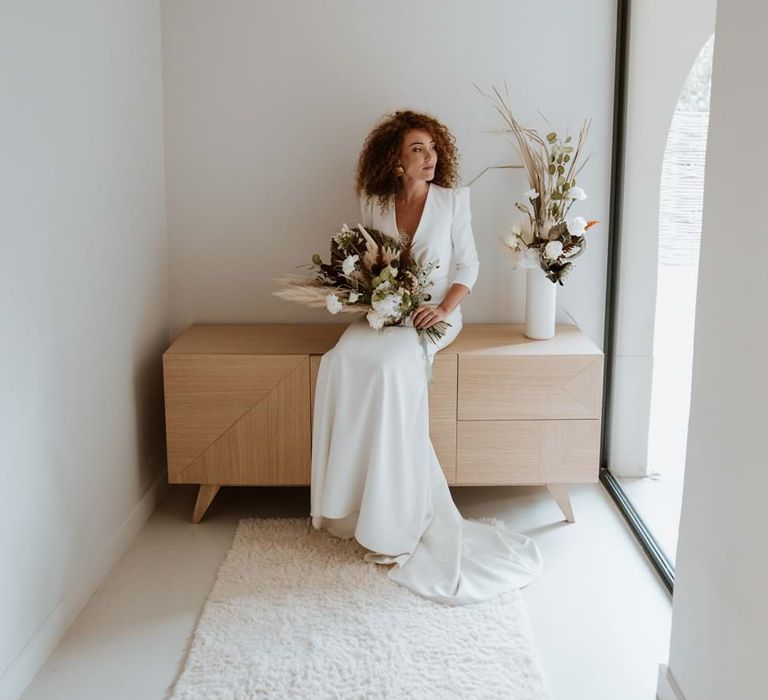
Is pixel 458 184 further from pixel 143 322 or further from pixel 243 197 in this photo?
pixel 143 322

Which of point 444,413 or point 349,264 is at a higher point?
point 349,264

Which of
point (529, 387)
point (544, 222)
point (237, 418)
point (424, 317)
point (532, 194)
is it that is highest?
point (532, 194)

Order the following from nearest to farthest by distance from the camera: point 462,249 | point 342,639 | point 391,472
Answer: point 342,639, point 391,472, point 462,249

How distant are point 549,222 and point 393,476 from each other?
3.83 ft

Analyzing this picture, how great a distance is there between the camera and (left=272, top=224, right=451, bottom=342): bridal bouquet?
10.9 feet

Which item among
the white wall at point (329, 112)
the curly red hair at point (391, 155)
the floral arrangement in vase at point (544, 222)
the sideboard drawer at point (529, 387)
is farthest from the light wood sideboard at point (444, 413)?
the curly red hair at point (391, 155)

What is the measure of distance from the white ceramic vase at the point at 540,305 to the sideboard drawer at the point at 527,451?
1.28ft

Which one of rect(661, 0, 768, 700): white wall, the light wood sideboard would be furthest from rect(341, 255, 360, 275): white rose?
rect(661, 0, 768, 700): white wall

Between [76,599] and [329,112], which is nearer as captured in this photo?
[76,599]

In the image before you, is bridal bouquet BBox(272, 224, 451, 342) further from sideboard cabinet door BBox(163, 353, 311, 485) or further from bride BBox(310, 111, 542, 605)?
sideboard cabinet door BBox(163, 353, 311, 485)

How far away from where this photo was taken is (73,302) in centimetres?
294

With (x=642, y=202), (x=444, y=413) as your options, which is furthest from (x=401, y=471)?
(x=642, y=202)

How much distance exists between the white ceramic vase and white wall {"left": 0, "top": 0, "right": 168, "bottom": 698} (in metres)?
1.51

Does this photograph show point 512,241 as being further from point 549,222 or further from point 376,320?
point 376,320
